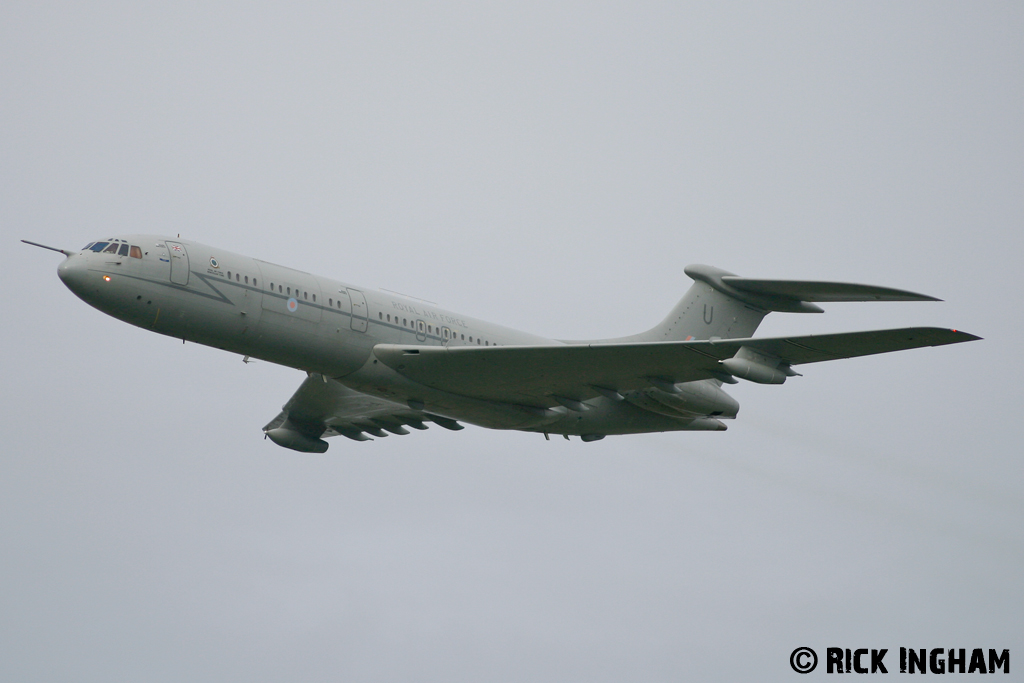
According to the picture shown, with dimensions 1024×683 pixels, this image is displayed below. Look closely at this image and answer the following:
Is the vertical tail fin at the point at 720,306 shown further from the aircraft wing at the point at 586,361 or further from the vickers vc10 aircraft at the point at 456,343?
the aircraft wing at the point at 586,361

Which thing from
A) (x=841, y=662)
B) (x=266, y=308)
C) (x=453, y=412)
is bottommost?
(x=841, y=662)

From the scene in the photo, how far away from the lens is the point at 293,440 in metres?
32.8

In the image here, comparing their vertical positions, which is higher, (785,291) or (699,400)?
(785,291)

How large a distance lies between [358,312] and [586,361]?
5.64m

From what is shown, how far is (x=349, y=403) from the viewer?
104 feet

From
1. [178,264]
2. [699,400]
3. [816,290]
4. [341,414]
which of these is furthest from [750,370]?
[178,264]

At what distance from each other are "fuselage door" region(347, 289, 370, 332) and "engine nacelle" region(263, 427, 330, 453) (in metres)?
8.26

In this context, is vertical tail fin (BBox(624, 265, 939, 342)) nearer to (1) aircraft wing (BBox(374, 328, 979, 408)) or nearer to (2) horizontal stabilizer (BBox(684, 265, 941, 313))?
(2) horizontal stabilizer (BBox(684, 265, 941, 313))

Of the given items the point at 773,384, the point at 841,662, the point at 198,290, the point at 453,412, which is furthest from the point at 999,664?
the point at 198,290

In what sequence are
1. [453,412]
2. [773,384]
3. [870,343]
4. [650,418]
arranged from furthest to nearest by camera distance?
1. [650,418]
2. [453,412]
3. [773,384]
4. [870,343]

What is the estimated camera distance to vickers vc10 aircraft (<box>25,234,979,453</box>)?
77.8 feet

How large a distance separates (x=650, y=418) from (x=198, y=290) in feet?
42.6

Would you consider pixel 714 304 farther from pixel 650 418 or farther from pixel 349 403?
pixel 349 403

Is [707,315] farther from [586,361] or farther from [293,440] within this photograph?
[293,440]
